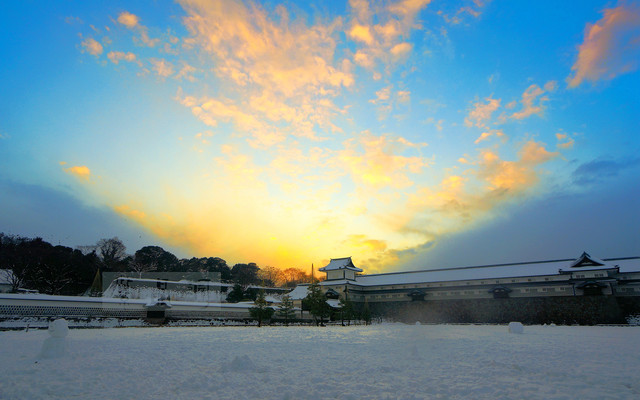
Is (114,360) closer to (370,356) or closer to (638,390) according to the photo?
(370,356)

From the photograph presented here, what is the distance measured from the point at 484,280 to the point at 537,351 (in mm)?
34833

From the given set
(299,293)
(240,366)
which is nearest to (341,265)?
(299,293)

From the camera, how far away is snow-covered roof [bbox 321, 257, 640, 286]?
125 ft

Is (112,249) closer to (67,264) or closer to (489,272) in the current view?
(67,264)

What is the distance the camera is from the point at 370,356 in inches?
423

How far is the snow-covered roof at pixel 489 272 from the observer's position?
38156mm

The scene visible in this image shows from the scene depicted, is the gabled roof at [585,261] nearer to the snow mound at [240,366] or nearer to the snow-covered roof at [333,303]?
the snow-covered roof at [333,303]

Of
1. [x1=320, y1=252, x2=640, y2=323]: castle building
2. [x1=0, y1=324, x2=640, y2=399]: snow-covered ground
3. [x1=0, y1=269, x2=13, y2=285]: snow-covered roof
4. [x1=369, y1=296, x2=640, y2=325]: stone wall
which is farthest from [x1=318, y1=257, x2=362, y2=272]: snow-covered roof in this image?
[x1=0, y1=324, x2=640, y2=399]: snow-covered ground

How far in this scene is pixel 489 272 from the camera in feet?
149

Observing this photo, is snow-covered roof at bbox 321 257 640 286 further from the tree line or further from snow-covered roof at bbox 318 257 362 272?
the tree line

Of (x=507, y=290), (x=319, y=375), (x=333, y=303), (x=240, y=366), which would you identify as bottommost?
(x=333, y=303)

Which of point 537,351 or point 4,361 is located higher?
point 4,361

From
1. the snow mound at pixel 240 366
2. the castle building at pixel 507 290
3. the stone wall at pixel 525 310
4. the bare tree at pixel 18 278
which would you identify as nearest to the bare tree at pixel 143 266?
the bare tree at pixel 18 278

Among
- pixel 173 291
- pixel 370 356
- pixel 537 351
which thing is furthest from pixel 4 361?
Answer: pixel 173 291
